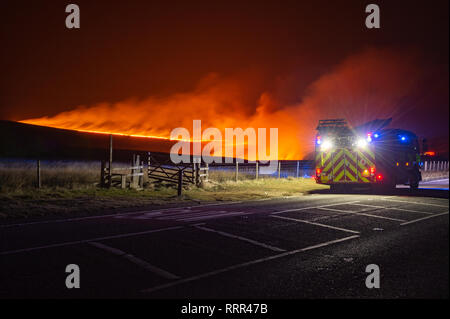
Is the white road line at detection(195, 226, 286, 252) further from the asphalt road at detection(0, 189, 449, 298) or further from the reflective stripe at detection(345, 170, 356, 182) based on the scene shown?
the reflective stripe at detection(345, 170, 356, 182)

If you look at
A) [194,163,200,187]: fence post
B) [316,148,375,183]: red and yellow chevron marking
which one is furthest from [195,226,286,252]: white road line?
[194,163,200,187]: fence post

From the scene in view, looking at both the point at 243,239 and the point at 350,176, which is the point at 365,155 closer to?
the point at 350,176

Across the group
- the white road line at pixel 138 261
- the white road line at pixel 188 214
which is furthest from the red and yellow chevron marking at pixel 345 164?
the white road line at pixel 138 261

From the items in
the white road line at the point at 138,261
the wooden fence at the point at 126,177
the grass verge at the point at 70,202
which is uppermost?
the wooden fence at the point at 126,177

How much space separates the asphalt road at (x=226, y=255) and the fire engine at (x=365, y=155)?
6.79 m

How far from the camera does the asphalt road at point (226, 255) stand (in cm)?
446

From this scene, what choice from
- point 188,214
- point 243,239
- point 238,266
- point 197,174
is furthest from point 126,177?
point 238,266

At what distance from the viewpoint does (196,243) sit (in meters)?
6.75

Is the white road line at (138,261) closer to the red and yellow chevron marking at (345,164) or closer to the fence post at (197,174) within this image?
the fence post at (197,174)

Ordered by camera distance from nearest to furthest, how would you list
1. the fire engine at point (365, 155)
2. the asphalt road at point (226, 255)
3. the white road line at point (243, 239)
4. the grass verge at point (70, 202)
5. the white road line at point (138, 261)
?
the asphalt road at point (226, 255)
the white road line at point (138, 261)
the white road line at point (243, 239)
the grass verge at point (70, 202)
the fire engine at point (365, 155)

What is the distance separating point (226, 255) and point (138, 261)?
1.52m

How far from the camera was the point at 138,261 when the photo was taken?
5547 millimetres
